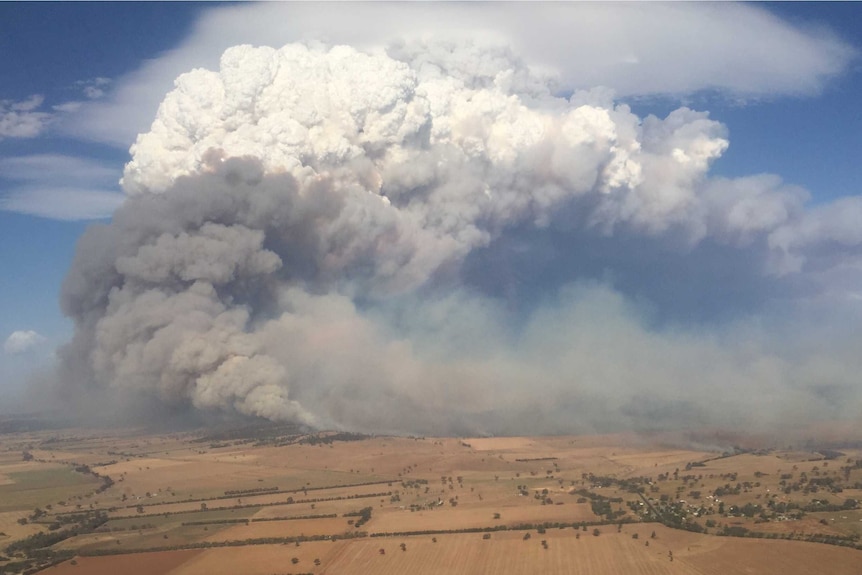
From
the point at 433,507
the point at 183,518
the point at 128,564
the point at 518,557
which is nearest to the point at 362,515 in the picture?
the point at 433,507

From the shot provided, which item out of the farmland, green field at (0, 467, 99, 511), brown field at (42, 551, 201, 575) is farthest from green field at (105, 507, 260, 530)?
green field at (0, 467, 99, 511)

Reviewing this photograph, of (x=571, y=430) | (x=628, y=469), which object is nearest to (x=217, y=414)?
(x=571, y=430)

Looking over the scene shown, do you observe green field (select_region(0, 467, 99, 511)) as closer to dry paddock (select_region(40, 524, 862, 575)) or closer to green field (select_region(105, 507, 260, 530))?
green field (select_region(105, 507, 260, 530))

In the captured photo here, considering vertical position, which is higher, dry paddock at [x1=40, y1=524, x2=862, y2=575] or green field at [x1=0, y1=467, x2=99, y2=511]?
green field at [x1=0, y1=467, x2=99, y2=511]

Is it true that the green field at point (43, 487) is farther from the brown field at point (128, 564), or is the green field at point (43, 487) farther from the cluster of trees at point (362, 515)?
the cluster of trees at point (362, 515)

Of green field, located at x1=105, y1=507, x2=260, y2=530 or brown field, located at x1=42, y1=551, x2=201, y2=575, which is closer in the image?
brown field, located at x1=42, y1=551, x2=201, y2=575

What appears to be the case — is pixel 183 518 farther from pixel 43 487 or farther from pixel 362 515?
pixel 43 487

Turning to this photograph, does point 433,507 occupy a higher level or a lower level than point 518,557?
higher

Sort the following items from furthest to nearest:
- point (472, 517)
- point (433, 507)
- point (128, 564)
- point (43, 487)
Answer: point (43, 487) < point (433, 507) < point (472, 517) < point (128, 564)

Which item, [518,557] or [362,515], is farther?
[362,515]
